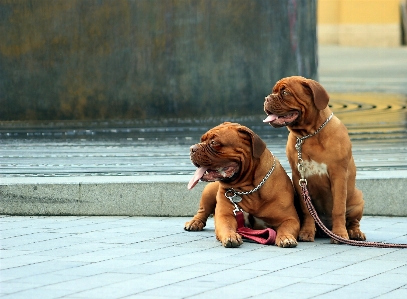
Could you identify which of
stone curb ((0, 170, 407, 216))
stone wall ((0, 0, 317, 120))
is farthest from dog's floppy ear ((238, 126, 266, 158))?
stone wall ((0, 0, 317, 120))

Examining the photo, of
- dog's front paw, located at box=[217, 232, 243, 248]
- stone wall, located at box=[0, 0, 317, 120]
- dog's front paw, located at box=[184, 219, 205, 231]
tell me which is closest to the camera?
dog's front paw, located at box=[217, 232, 243, 248]

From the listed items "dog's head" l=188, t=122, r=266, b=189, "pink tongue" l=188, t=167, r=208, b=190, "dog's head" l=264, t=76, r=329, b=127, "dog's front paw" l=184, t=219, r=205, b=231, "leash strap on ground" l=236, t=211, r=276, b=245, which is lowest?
"dog's front paw" l=184, t=219, r=205, b=231

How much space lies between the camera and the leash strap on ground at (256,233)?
22.4ft

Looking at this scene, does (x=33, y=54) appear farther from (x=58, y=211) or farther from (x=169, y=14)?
(x=58, y=211)

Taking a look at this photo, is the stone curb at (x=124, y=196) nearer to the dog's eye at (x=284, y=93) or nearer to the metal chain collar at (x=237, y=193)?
the metal chain collar at (x=237, y=193)

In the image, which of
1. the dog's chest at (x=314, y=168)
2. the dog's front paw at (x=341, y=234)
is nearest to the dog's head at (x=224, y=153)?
the dog's chest at (x=314, y=168)

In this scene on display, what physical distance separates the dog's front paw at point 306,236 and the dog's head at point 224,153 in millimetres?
615

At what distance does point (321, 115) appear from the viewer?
6.73m

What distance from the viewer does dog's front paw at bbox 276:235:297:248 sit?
6.68 m

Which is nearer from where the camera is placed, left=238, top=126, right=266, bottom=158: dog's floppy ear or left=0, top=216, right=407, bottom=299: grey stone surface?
left=0, top=216, right=407, bottom=299: grey stone surface

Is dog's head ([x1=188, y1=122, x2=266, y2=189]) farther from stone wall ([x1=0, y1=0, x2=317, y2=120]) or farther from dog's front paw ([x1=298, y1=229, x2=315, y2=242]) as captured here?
stone wall ([x1=0, y1=0, x2=317, y2=120])

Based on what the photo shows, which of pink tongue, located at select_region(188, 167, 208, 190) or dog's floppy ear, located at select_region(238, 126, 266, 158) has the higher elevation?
dog's floppy ear, located at select_region(238, 126, 266, 158)

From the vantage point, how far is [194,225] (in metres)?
7.45

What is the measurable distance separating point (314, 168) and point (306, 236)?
19.7 inches
